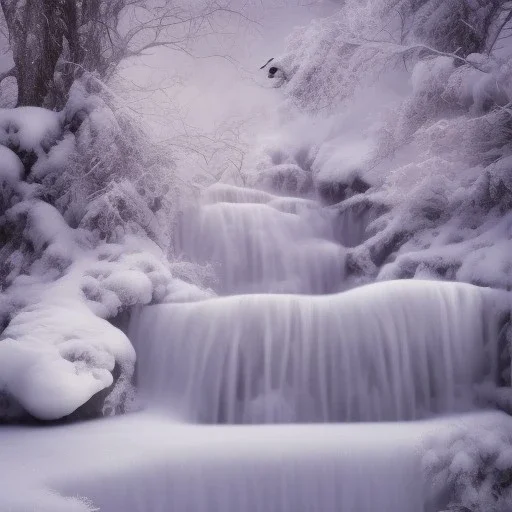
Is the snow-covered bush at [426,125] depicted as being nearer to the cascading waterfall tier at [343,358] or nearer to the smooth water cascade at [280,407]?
the cascading waterfall tier at [343,358]

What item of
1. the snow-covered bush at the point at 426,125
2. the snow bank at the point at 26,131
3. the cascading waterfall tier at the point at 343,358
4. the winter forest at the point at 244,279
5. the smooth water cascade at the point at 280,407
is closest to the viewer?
the smooth water cascade at the point at 280,407

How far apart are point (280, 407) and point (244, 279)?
2.91 metres

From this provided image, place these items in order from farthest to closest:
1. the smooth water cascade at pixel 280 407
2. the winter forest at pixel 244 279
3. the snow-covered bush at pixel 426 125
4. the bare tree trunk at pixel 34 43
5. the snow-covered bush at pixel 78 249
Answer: the bare tree trunk at pixel 34 43
the snow-covered bush at pixel 426 125
the snow-covered bush at pixel 78 249
the winter forest at pixel 244 279
the smooth water cascade at pixel 280 407

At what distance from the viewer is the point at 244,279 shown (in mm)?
6691

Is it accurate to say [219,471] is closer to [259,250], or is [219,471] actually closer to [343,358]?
[343,358]

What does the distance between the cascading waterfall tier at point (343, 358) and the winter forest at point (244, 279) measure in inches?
0.6

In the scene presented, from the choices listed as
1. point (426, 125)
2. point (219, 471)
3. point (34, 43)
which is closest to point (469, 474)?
point (219, 471)

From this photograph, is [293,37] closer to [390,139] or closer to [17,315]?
[390,139]

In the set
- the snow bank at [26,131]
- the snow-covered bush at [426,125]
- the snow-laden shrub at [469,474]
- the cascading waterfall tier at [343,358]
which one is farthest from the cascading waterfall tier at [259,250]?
the snow-laden shrub at [469,474]

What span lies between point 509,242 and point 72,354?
3.63 m

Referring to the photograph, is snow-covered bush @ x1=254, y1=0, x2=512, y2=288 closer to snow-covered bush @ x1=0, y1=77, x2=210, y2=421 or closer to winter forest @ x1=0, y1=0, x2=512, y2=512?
winter forest @ x1=0, y1=0, x2=512, y2=512

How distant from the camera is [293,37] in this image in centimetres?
714

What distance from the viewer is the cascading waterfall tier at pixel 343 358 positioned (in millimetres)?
3916

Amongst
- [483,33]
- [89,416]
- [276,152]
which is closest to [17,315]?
[89,416]
